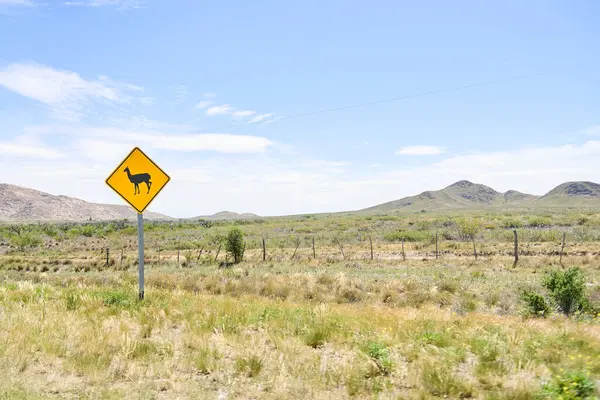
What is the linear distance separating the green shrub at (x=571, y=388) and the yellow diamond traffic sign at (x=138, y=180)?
8.73 m

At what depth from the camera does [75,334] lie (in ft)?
23.7

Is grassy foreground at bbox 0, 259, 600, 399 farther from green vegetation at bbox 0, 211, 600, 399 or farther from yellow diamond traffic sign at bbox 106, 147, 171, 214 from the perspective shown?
yellow diamond traffic sign at bbox 106, 147, 171, 214

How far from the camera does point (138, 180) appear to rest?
10.3 m

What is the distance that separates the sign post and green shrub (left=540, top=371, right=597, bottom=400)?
8.59 metres

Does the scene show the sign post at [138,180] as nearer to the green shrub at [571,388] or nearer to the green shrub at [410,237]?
the green shrub at [571,388]

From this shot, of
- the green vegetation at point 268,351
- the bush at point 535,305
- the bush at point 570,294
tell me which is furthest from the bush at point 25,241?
the bush at point 570,294

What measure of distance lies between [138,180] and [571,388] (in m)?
9.44

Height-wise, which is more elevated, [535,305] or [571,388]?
[571,388]

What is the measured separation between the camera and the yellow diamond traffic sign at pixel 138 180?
10078mm

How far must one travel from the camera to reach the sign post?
10.1 metres

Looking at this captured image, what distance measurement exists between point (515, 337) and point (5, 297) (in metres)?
→ 12.0

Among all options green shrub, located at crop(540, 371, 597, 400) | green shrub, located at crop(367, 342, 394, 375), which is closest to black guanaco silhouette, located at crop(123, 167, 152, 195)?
green shrub, located at crop(367, 342, 394, 375)

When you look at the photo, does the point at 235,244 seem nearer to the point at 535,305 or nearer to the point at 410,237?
the point at 535,305

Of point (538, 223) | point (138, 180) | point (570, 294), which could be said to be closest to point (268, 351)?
point (138, 180)
